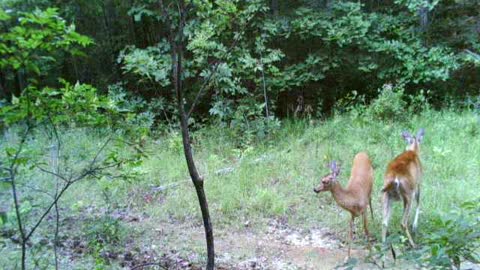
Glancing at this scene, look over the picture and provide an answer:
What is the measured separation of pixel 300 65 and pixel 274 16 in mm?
1264

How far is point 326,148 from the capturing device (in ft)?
27.8

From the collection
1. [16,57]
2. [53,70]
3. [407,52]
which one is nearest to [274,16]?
[407,52]

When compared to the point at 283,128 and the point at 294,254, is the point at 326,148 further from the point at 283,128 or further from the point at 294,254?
the point at 294,254

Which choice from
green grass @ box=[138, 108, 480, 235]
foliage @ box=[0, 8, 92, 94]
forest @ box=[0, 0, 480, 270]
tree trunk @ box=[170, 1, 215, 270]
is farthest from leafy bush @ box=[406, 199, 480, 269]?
green grass @ box=[138, 108, 480, 235]

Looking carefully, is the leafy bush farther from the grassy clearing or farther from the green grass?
the green grass

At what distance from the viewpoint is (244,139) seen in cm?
984

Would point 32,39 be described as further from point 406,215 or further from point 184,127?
point 406,215

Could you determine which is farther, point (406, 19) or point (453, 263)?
point (406, 19)

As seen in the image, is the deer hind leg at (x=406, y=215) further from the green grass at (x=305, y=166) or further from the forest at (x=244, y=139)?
the green grass at (x=305, y=166)

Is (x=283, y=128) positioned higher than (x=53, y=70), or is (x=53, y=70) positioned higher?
(x=53, y=70)

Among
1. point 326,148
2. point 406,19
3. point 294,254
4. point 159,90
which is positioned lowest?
point 294,254

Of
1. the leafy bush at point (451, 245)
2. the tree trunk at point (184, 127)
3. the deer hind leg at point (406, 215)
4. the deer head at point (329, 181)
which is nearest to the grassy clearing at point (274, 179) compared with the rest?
the deer hind leg at point (406, 215)

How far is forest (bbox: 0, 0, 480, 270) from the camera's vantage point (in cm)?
359

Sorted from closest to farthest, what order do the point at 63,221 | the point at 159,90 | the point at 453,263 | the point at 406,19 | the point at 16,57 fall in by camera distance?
the point at 453,263 → the point at 16,57 → the point at 63,221 → the point at 406,19 → the point at 159,90
